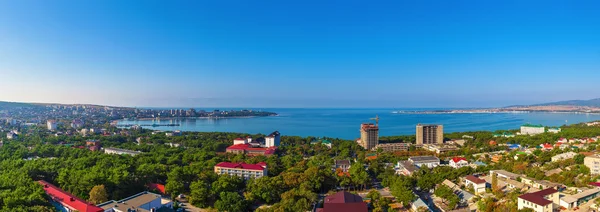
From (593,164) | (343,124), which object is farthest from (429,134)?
(343,124)

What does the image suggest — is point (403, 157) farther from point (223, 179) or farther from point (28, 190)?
point (28, 190)

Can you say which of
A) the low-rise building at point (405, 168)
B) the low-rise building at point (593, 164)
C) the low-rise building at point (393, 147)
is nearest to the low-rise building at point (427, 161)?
the low-rise building at point (405, 168)

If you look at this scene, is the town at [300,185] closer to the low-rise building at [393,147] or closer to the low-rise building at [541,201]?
the low-rise building at [541,201]

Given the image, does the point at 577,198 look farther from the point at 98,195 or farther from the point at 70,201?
the point at 70,201

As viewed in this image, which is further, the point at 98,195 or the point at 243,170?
the point at 243,170

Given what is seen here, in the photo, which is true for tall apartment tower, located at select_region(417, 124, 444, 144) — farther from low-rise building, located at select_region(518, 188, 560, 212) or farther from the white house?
low-rise building, located at select_region(518, 188, 560, 212)
